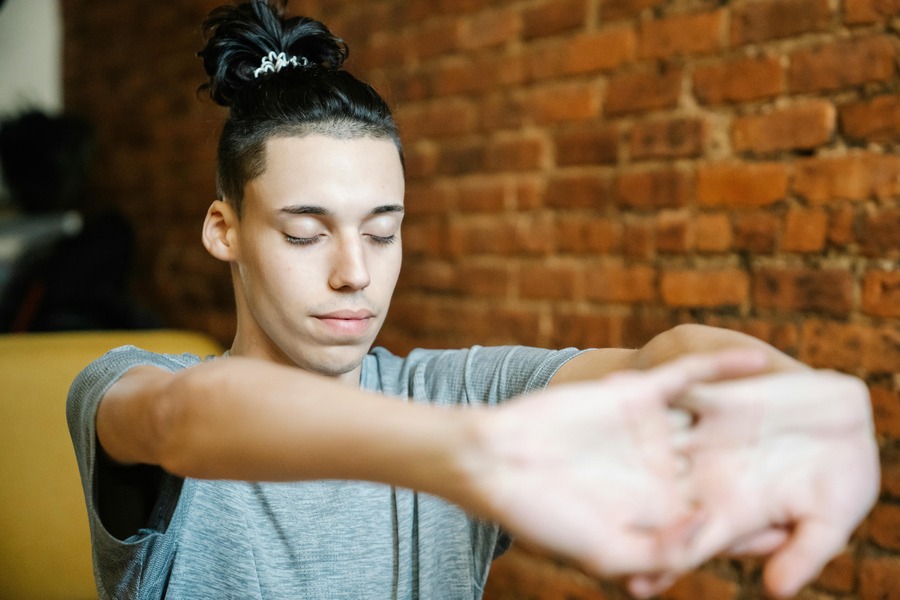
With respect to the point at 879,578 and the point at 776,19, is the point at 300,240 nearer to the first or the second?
the point at 776,19

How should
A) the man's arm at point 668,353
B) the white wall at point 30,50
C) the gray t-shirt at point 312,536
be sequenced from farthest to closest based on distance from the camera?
the white wall at point 30,50, the gray t-shirt at point 312,536, the man's arm at point 668,353

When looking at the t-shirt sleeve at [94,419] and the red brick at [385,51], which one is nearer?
the t-shirt sleeve at [94,419]

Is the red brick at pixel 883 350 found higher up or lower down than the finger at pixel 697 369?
lower down

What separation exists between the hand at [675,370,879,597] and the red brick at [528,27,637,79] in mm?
951

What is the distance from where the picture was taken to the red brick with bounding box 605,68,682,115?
1409 mm

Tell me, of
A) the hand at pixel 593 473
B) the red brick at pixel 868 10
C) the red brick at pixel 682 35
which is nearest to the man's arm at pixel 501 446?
the hand at pixel 593 473

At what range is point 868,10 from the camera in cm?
116

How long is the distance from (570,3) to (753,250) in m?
0.61

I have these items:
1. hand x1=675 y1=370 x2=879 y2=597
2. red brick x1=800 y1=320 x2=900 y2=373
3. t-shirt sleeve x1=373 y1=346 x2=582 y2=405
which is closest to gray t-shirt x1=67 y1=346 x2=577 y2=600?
t-shirt sleeve x1=373 y1=346 x2=582 y2=405

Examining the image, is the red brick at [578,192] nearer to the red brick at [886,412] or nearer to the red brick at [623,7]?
the red brick at [623,7]

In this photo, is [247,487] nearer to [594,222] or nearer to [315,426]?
[315,426]

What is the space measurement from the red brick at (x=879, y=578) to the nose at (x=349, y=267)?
2.76 ft

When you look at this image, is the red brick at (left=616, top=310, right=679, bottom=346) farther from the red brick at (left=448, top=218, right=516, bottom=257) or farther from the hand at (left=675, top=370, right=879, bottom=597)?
the hand at (left=675, top=370, right=879, bottom=597)

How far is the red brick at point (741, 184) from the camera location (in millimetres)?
1275
